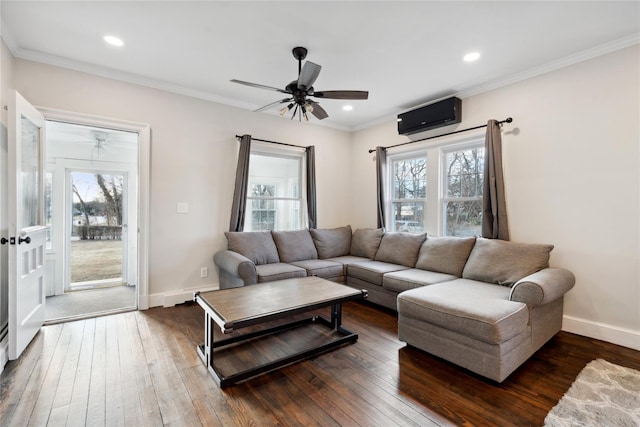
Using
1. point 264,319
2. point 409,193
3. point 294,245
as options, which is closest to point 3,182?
point 264,319

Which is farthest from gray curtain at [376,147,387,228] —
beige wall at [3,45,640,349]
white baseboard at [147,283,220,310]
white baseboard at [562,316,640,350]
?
white baseboard at [147,283,220,310]

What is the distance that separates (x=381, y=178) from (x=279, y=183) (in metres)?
1.65

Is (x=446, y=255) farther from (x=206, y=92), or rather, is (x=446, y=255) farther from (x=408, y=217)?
(x=206, y=92)

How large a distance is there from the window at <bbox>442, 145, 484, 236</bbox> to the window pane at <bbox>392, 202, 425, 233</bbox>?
401mm

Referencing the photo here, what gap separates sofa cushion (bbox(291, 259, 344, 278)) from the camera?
149 inches

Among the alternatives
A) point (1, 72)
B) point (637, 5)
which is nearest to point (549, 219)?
point (637, 5)

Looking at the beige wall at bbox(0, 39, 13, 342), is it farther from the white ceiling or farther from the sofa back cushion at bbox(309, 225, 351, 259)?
the sofa back cushion at bbox(309, 225, 351, 259)

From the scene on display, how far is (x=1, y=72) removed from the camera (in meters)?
2.52

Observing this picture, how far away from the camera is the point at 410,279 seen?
3.22 m

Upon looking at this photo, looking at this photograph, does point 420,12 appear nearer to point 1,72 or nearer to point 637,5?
point 637,5

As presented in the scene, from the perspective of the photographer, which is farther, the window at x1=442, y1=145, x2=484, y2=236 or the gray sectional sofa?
the window at x1=442, y1=145, x2=484, y2=236

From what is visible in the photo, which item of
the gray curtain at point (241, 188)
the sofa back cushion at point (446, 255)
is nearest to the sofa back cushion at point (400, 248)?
the sofa back cushion at point (446, 255)

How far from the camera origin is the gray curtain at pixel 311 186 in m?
4.79

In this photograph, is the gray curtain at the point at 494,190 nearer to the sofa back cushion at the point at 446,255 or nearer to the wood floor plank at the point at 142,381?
the sofa back cushion at the point at 446,255
